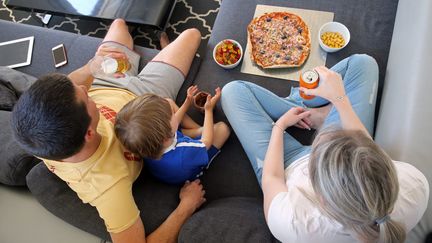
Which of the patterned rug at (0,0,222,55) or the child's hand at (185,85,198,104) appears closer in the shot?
the child's hand at (185,85,198,104)

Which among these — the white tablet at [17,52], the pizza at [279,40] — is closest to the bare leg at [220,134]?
the pizza at [279,40]

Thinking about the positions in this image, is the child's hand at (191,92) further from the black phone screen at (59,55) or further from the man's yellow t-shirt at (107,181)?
the black phone screen at (59,55)

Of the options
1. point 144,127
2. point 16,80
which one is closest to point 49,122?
point 144,127

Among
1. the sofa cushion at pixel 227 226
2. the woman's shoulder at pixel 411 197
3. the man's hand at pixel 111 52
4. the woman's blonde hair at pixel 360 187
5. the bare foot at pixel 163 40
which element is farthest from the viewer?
the bare foot at pixel 163 40

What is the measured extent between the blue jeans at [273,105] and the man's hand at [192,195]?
0.24 m

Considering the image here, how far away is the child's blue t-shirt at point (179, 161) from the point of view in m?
1.21

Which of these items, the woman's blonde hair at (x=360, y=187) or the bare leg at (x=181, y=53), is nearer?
the woman's blonde hair at (x=360, y=187)

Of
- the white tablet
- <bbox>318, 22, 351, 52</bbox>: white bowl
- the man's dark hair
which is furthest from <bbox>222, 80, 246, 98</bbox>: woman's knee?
the white tablet

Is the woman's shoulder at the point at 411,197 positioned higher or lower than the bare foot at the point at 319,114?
lower

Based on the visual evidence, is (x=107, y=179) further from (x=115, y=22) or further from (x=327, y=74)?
(x=115, y=22)

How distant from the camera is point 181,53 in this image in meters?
1.67

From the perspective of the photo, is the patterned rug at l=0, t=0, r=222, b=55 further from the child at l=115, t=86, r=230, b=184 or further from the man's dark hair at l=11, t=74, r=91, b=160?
the man's dark hair at l=11, t=74, r=91, b=160

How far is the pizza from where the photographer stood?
155 cm

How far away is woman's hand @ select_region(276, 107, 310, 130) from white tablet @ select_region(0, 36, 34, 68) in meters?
1.41
